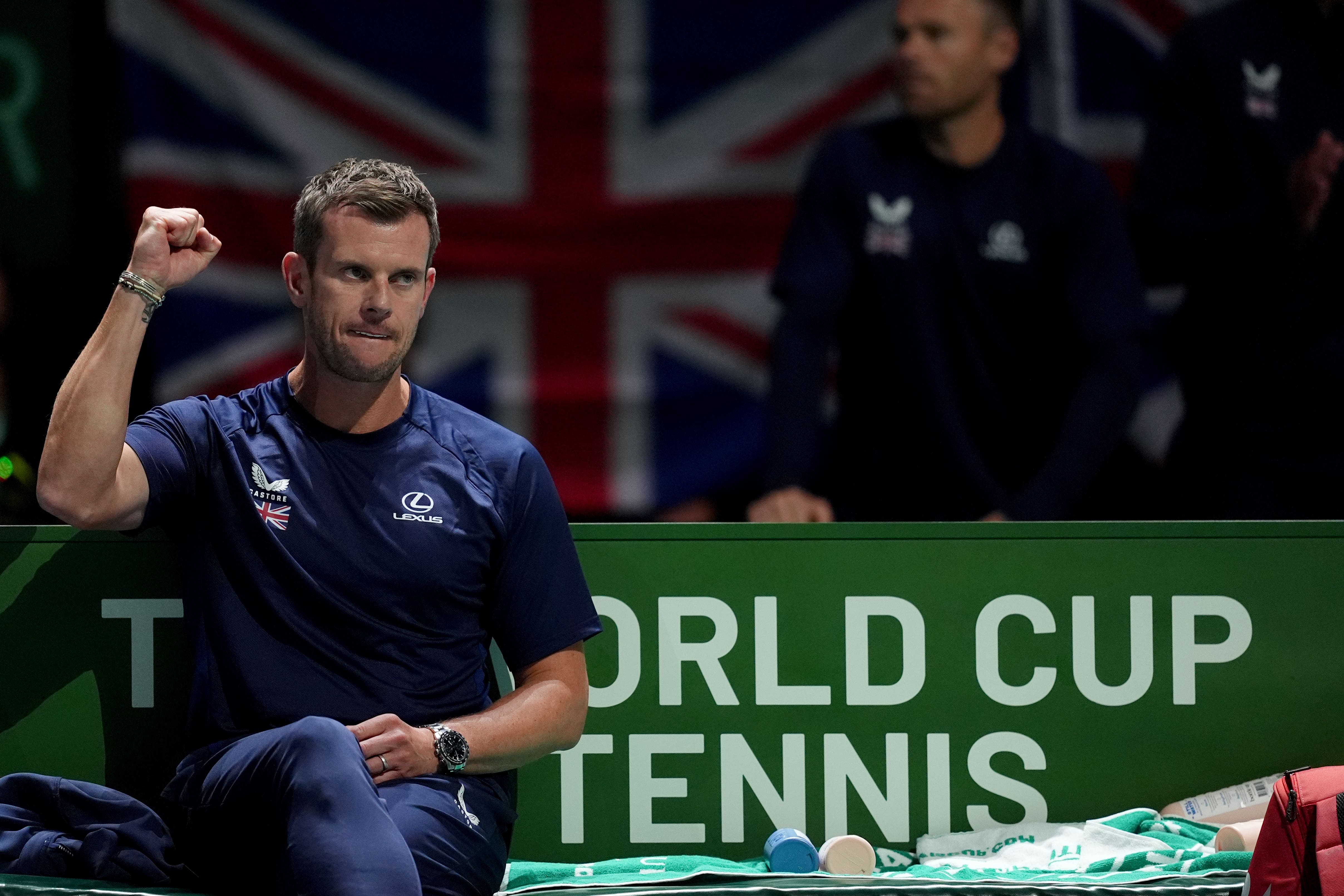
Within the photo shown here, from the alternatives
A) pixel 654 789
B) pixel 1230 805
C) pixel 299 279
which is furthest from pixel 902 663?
pixel 299 279

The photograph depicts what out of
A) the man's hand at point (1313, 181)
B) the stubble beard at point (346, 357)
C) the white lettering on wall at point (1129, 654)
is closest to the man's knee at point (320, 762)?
the stubble beard at point (346, 357)

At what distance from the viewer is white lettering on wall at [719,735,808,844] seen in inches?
118

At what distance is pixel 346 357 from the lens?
2.60 meters

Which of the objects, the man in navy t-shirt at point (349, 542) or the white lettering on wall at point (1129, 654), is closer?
the man in navy t-shirt at point (349, 542)

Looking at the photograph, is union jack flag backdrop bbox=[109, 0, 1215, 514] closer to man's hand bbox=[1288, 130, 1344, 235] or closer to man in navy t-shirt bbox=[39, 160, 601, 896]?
man's hand bbox=[1288, 130, 1344, 235]

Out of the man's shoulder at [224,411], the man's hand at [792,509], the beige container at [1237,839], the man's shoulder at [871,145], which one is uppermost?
the man's shoulder at [871,145]

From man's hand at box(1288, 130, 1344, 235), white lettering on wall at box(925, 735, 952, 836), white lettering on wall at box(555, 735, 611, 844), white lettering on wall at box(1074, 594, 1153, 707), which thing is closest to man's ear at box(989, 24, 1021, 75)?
man's hand at box(1288, 130, 1344, 235)

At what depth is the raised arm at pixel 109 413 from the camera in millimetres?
2363

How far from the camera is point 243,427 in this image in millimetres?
2656

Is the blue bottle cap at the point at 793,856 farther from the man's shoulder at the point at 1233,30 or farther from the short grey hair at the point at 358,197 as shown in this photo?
the man's shoulder at the point at 1233,30

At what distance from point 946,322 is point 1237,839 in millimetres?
1458

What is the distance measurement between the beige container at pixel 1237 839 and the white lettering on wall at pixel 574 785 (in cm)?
117

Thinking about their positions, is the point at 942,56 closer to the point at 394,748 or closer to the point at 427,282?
the point at 427,282

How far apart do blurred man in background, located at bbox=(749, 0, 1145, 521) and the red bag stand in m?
1.24
